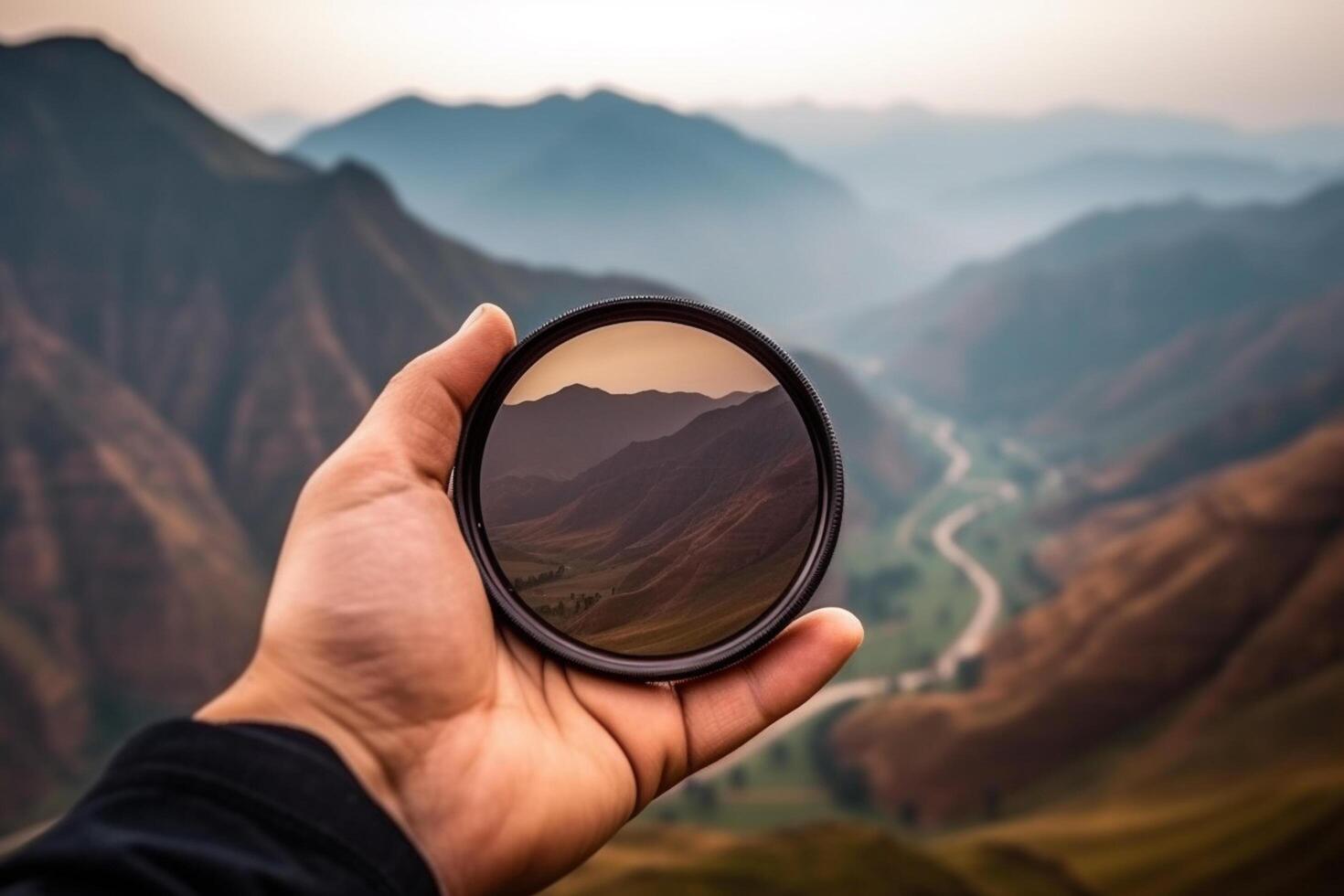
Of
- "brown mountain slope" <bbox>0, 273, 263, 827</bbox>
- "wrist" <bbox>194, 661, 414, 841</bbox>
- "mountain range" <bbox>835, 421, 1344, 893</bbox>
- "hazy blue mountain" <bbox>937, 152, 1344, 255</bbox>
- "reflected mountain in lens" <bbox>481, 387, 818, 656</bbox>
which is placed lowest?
"brown mountain slope" <bbox>0, 273, 263, 827</bbox>

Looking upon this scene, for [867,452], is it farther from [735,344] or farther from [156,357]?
[735,344]

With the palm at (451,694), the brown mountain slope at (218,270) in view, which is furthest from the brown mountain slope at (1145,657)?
the palm at (451,694)

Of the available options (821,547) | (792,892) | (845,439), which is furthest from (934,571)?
(821,547)

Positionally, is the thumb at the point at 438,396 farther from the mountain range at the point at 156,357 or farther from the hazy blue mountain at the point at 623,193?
the hazy blue mountain at the point at 623,193

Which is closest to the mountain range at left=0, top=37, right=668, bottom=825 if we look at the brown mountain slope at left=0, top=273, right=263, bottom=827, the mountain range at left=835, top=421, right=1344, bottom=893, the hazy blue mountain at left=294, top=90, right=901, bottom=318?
the brown mountain slope at left=0, top=273, right=263, bottom=827

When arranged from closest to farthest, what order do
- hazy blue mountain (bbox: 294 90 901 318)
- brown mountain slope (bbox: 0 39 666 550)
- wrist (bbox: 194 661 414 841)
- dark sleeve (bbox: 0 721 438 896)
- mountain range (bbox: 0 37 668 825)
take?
1. dark sleeve (bbox: 0 721 438 896)
2. wrist (bbox: 194 661 414 841)
3. mountain range (bbox: 0 37 668 825)
4. brown mountain slope (bbox: 0 39 666 550)
5. hazy blue mountain (bbox: 294 90 901 318)

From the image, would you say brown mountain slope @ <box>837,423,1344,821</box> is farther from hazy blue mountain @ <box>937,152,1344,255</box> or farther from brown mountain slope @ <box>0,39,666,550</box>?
hazy blue mountain @ <box>937,152,1344,255</box>
